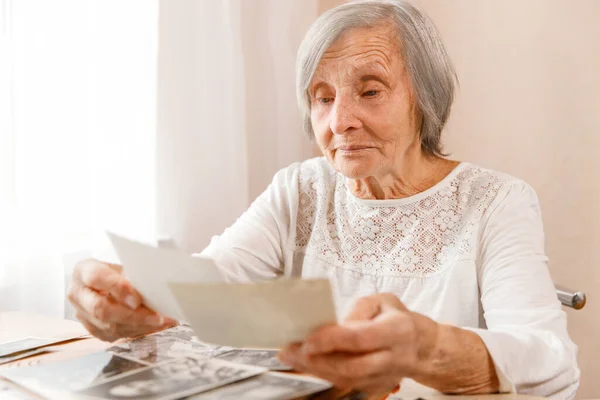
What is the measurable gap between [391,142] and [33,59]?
904 millimetres

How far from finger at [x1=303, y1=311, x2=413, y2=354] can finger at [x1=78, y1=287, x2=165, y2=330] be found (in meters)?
0.37

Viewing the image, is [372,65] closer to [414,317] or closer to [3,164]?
[414,317]

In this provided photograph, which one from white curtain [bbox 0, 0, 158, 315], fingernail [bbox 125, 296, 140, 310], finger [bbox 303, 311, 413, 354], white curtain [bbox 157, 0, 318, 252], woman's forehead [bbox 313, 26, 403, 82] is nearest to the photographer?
finger [bbox 303, 311, 413, 354]

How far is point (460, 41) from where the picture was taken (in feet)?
7.23

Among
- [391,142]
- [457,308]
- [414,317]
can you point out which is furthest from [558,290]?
[414,317]

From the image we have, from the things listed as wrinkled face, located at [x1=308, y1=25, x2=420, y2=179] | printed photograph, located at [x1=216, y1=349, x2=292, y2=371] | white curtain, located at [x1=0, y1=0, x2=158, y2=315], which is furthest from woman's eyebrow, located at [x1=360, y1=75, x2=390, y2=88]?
white curtain, located at [x1=0, y1=0, x2=158, y2=315]

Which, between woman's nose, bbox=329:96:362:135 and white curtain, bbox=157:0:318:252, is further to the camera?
white curtain, bbox=157:0:318:252

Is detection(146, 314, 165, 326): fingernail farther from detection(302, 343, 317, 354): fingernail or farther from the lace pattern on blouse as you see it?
the lace pattern on blouse

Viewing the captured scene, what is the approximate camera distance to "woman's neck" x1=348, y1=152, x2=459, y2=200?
1.49 meters

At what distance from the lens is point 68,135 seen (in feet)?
5.96

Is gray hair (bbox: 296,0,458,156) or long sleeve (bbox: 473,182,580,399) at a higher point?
gray hair (bbox: 296,0,458,156)

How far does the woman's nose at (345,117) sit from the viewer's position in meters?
1.38

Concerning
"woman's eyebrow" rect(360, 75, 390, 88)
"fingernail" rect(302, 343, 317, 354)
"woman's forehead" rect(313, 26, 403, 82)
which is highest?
"woman's forehead" rect(313, 26, 403, 82)

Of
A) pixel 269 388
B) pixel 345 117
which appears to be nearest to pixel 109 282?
pixel 269 388
